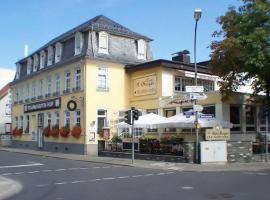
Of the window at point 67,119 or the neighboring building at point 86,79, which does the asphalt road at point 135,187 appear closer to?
the neighboring building at point 86,79

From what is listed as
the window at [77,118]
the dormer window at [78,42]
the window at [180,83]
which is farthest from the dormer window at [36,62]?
the window at [180,83]

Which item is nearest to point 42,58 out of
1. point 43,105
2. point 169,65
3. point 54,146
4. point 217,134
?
point 43,105

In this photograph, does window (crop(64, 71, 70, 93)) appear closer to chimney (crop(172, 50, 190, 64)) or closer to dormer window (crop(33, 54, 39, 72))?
dormer window (crop(33, 54, 39, 72))

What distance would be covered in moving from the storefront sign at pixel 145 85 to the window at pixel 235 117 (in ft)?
21.3

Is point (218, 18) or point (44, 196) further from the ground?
point (218, 18)

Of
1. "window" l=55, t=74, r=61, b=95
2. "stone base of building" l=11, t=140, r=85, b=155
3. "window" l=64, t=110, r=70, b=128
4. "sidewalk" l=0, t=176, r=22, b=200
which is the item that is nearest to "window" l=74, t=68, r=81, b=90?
"window" l=64, t=110, r=70, b=128

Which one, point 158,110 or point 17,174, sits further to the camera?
A: point 158,110

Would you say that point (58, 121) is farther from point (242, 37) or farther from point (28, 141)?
point (242, 37)

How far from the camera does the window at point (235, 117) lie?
1186 inches

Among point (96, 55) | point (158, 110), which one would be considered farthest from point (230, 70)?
point (96, 55)

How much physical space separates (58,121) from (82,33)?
321 inches

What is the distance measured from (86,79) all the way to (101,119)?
3447 millimetres

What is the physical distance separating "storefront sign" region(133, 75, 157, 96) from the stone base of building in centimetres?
619

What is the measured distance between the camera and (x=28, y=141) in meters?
45.8
